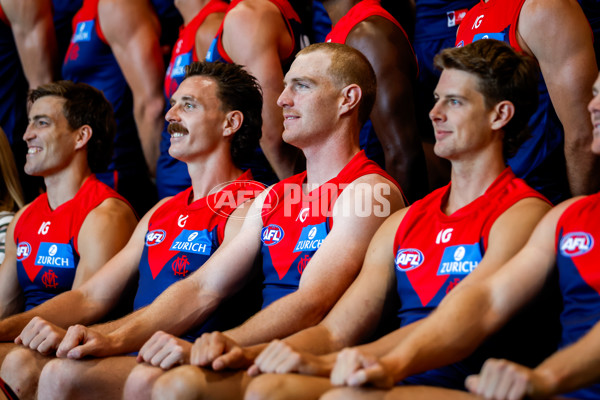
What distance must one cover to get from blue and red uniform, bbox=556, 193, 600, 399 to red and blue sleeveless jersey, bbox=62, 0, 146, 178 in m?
2.68

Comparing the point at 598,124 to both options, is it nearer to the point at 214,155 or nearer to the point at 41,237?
the point at 214,155

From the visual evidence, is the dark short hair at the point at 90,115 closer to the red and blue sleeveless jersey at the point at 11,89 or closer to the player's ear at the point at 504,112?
the red and blue sleeveless jersey at the point at 11,89

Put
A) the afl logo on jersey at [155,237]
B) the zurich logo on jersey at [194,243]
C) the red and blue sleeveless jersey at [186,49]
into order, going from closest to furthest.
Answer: the zurich logo on jersey at [194,243], the afl logo on jersey at [155,237], the red and blue sleeveless jersey at [186,49]

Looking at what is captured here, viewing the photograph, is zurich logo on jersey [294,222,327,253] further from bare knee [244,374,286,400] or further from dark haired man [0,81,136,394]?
dark haired man [0,81,136,394]

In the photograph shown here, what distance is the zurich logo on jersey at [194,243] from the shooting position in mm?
2930

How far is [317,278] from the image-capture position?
2461 mm

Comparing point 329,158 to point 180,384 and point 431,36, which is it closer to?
point 431,36

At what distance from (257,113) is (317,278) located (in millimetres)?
1041

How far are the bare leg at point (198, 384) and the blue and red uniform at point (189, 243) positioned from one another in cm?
70

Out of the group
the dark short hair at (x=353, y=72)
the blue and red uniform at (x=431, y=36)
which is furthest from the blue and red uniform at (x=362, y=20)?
the dark short hair at (x=353, y=72)

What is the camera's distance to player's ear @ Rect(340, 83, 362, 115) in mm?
2824

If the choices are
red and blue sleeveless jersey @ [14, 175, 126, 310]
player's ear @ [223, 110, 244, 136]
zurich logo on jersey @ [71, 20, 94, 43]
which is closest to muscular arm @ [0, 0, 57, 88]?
zurich logo on jersey @ [71, 20, 94, 43]

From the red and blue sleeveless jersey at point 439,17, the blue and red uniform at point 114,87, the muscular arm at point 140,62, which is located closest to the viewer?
the red and blue sleeveless jersey at point 439,17

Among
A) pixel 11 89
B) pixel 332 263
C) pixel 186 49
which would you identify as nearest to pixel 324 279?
pixel 332 263
